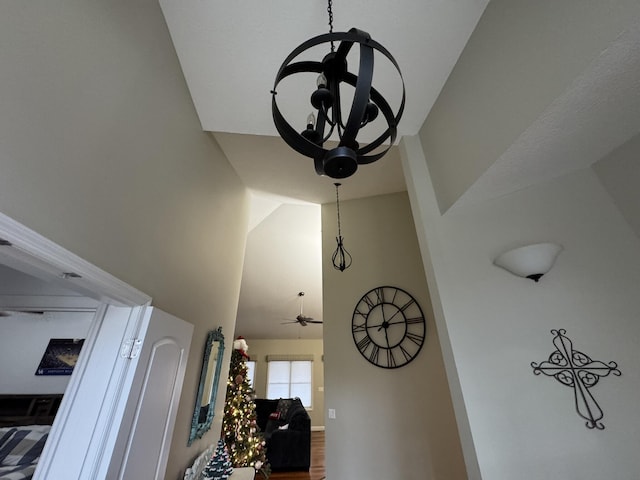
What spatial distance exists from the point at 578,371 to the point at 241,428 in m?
3.69

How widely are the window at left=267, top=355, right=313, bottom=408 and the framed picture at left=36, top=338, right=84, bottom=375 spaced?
7187 millimetres

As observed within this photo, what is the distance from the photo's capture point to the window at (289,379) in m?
8.75

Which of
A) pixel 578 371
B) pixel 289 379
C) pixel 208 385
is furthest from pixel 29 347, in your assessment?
pixel 289 379

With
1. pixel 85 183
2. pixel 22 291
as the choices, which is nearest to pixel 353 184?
pixel 85 183

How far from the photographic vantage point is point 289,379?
8.98 metres

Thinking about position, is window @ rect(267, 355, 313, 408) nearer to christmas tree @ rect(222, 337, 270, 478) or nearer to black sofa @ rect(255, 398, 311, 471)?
black sofa @ rect(255, 398, 311, 471)

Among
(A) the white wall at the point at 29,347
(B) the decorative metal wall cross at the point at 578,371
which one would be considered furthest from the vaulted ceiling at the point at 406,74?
(A) the white wall at the point at 29,347

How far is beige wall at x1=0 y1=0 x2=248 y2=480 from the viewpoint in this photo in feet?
2.68

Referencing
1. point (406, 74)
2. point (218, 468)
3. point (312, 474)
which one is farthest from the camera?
point (312, 474)

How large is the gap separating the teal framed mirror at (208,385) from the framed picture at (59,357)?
1342 mm

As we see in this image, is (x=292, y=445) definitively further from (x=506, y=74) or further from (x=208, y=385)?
(x=506, y=74)

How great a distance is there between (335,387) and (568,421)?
6.93 feet

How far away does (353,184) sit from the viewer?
11.5 feet

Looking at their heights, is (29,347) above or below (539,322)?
above
